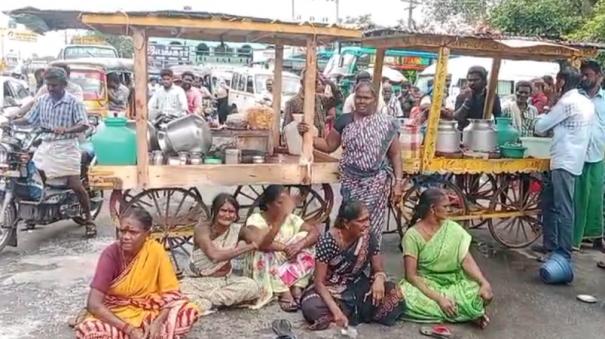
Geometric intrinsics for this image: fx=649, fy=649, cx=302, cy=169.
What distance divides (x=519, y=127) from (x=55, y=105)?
4.85 m

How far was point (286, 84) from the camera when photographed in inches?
651

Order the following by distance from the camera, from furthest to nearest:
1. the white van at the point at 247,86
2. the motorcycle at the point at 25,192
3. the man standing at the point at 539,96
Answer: the white van at the point at 247,86
the man standing at the point at 539,96
the motorcycle at the point at 25,192

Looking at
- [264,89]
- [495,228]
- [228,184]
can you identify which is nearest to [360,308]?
[228,184]

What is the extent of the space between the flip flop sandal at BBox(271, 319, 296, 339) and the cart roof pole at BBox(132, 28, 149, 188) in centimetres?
153

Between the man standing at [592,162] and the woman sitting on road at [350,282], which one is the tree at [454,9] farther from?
the woman sitting on road at [350,282]

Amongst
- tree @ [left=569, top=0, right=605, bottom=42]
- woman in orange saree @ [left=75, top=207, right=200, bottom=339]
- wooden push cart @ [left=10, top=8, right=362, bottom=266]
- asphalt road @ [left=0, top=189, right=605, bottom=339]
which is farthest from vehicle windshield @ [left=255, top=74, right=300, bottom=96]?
woman in orange saree @ [left=75, top=207, right=200, bottom=339]

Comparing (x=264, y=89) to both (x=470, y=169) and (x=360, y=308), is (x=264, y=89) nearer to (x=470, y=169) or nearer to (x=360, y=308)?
(x=470, y=169)

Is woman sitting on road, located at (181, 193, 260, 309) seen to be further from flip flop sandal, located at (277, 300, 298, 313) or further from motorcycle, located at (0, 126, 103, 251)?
motorcycle, located at (0, 126, 103, 251)

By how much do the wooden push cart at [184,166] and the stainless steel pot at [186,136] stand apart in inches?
10.7

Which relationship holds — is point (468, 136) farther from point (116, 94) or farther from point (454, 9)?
point (454, 9)

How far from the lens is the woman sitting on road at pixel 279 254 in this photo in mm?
4746

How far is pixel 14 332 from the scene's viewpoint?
4188mm

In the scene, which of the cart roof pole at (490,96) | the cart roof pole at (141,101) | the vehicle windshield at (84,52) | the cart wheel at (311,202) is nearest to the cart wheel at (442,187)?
the cart wheel at (311,202)

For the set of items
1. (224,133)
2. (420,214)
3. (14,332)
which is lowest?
(14,332)
